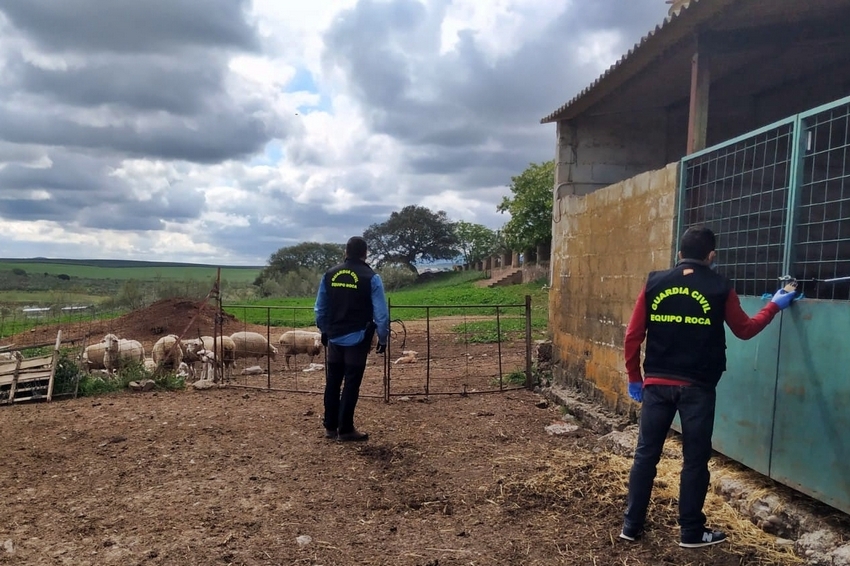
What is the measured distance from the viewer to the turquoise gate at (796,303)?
11.9ft

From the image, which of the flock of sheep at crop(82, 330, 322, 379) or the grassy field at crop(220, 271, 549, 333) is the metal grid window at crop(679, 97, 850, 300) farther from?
the grassy field at crop(220, 271, 549, 333)

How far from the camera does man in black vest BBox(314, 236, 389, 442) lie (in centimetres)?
636

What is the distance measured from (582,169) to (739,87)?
8.07 feet

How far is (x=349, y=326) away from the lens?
6.38 metres

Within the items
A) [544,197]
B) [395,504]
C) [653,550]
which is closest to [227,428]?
[395,504]

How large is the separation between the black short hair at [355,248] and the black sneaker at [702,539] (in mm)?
4025

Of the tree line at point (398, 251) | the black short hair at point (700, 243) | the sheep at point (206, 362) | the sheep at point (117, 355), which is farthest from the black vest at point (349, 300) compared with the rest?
the tree line at point (398, 251)

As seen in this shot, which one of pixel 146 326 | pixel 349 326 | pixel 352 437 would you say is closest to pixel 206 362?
pixel 352 437

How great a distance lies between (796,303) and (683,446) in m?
1.15

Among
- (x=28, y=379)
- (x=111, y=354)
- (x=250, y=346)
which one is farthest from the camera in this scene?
(x=250, y=346)

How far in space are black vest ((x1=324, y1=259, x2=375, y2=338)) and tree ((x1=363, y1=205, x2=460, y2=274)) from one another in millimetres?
57733

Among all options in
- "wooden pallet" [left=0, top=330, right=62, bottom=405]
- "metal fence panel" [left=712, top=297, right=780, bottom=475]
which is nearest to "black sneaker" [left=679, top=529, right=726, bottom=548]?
"metal fence panel" [left=712, top=297, right=780, bottom=475]

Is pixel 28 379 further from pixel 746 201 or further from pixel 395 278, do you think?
pixel 395 278

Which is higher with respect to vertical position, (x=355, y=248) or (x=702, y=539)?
(x=355, y=248)
